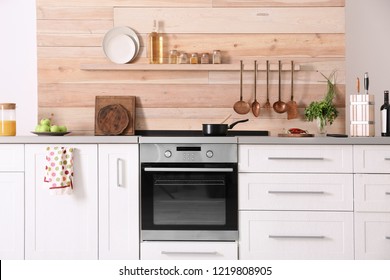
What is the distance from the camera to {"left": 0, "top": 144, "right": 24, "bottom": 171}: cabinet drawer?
A: 12.2 feet

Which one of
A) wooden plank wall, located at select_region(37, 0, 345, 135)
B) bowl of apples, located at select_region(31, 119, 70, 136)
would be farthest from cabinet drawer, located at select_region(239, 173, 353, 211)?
bowl of apples, located at select_region(31, 119, 70, 136)

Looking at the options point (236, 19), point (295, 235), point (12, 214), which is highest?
point (236, 19)

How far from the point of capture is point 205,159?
12.0 feet

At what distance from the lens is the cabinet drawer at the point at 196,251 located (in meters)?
3.67

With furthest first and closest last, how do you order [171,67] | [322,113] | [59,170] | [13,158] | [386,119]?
[171,67] → [322,113] → [386,119] → [13,158] → [59,170]

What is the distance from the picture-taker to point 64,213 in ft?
12.2

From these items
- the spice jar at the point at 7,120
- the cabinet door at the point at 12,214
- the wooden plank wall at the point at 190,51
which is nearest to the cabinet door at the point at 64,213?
the cabinet door at the point at 12,214

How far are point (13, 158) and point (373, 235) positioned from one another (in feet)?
7.76

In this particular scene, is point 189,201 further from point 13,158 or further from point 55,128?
point 13,158

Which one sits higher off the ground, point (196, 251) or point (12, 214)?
point (12, 214)

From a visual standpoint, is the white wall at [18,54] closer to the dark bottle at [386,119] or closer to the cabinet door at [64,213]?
the cabinet door at [64,213]

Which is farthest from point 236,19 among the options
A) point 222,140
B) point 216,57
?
point 222,140

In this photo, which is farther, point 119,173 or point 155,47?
point 155,47

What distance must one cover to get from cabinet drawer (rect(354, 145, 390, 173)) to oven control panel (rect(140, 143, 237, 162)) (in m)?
0.78
